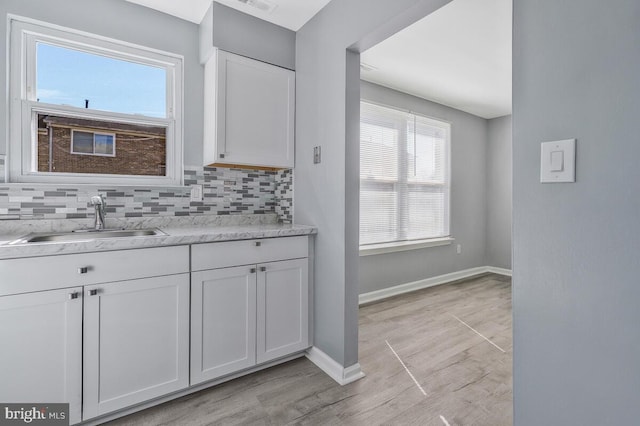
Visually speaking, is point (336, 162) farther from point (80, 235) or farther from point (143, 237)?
point (80, 235)

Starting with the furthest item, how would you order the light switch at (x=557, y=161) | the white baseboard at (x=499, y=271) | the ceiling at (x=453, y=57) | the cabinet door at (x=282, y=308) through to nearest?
the white baseboard at (x=499, y=271) → the ceiling at (x=453, y=57) → the cabinet door at (x=282, y=308) → the light switch at (x=557, y=161)

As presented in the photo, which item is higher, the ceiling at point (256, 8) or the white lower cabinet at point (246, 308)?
the ceiling at point (256, 8)

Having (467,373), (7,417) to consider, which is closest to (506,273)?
(467,373)

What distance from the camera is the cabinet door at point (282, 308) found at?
1.99 metres

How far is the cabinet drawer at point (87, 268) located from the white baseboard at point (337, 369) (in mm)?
1058

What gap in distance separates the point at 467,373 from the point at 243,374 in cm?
144

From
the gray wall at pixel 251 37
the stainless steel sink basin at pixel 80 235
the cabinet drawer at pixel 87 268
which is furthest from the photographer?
the gray wall at pixel 251 37

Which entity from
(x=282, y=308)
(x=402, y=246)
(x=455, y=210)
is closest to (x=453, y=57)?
(x=402, y=246)

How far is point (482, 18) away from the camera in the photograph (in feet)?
7.31

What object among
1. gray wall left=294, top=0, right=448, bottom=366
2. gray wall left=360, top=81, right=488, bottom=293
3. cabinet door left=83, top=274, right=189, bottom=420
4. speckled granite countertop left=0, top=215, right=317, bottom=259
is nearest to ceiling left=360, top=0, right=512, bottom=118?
gray wall left=360, top=81, right=488, bottom=293

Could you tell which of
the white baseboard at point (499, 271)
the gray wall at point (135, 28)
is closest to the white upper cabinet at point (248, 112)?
the gray wall at point (135, 28)

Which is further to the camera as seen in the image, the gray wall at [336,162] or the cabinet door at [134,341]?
the gray wall at [336,162]

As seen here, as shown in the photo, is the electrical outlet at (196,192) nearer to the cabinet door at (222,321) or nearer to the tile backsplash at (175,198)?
the tile backsplash at (175,198)

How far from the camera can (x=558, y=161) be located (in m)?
1.00
